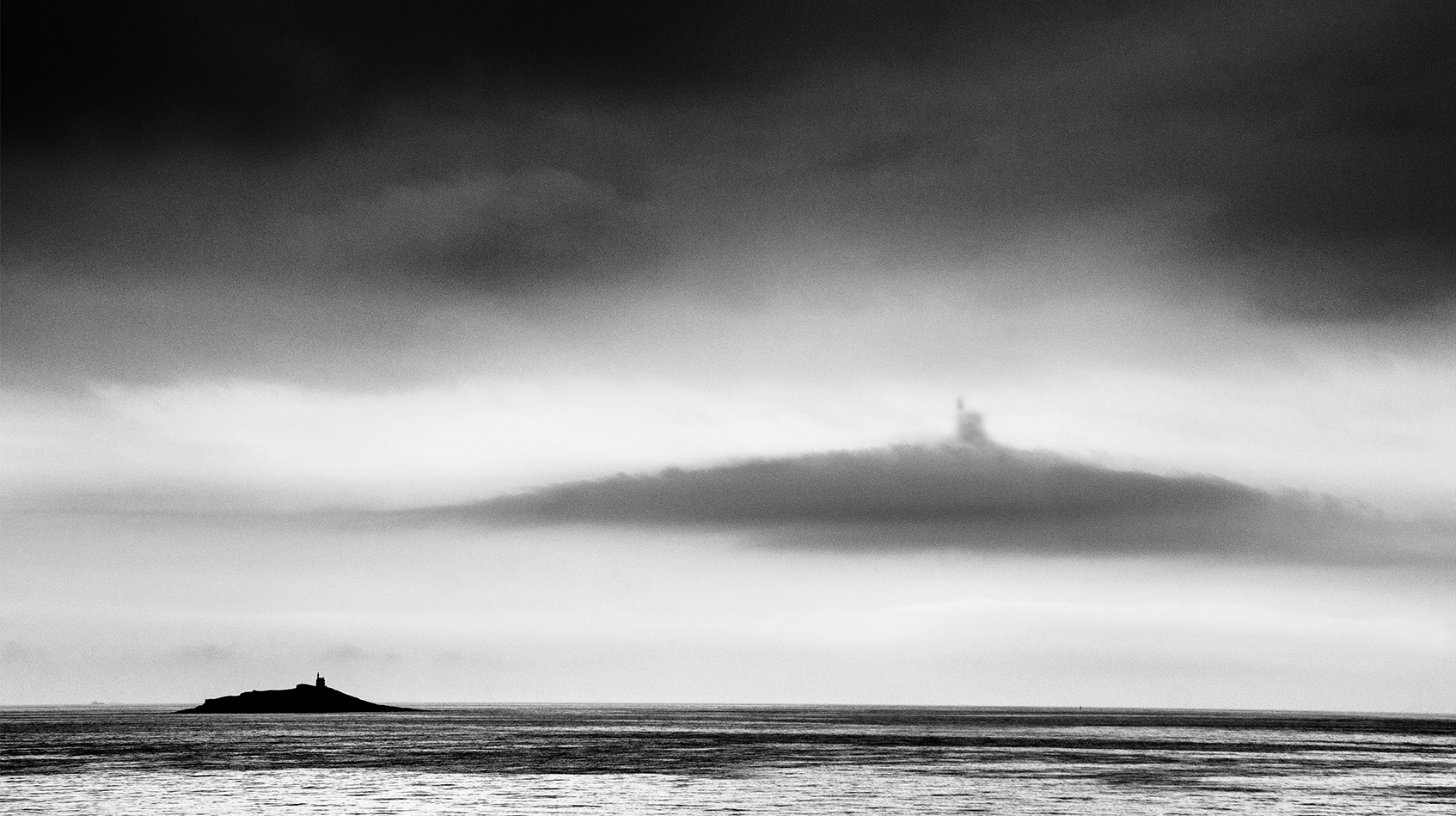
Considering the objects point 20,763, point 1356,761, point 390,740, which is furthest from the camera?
point 390,740

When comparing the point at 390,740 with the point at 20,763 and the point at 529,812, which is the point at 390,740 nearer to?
the point at 20,763

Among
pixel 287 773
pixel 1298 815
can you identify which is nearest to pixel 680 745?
pixel 287 773

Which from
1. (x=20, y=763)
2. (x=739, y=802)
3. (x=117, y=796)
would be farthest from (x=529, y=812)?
(x=20, y=763)

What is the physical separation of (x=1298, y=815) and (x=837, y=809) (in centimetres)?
2706

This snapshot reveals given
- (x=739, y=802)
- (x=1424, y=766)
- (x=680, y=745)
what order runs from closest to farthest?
(x=739, y=802) → (x=1424, y=766) → (x=680, y=745)

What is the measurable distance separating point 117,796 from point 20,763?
40799 mm

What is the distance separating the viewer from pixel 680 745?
164 m

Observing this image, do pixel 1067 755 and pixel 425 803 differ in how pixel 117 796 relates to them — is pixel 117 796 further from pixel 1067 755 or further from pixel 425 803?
pixel 1067 755

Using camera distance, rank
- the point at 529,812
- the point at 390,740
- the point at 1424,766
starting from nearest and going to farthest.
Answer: the point at 529,812 < the point at 1424,766 < the point at 390,740

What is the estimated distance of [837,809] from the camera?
82.5 m

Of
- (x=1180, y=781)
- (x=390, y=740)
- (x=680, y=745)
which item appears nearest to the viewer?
(x=1180, y=781)

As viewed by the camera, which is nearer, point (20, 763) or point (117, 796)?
point (117, 796)

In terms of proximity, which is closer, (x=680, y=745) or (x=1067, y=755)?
(x=1067, y=755)

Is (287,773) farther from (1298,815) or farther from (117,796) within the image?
(1298,815)
